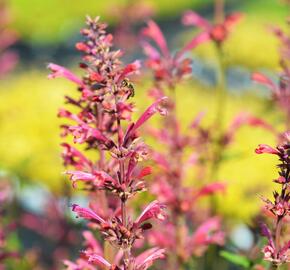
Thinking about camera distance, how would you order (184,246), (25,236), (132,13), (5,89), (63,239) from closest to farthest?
1. (184,246)
2. (63,239)
3. (25,236)
4. (132,13)
5. (5,89)

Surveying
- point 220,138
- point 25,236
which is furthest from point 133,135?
point 25,236

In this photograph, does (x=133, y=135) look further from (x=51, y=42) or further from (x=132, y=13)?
(x=51, y=42)

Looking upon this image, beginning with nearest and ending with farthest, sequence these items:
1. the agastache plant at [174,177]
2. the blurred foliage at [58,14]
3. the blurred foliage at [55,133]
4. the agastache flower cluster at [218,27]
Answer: the agastache plant at [174,177] < the agastache flower cluster at [218,27] < the blurred foliage at [55,133] < the blurred foliage at [58,14]

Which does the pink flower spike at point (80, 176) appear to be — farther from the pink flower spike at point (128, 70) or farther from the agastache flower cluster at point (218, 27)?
the agastache flower cluster at point (218, 27)

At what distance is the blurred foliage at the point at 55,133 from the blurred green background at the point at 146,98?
13 mm

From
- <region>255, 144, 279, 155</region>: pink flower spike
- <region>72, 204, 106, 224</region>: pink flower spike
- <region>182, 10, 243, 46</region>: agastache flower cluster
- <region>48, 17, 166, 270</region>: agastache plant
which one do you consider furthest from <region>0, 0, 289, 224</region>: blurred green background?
<region>255, 144, 279, 155</region>: pink flower spike

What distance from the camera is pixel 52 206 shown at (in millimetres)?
5656

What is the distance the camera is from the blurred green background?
326 inches

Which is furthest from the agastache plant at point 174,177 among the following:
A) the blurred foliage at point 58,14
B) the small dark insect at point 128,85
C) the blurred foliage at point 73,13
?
the blurred foliage at point 58,14

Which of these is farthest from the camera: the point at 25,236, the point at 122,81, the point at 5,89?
the point at 5,89

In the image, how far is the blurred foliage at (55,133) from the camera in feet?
26.6

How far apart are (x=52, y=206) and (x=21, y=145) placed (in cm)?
443

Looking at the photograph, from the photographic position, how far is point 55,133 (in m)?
10.4

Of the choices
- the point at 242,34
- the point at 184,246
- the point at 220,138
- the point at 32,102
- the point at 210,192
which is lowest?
the point at 184,246
